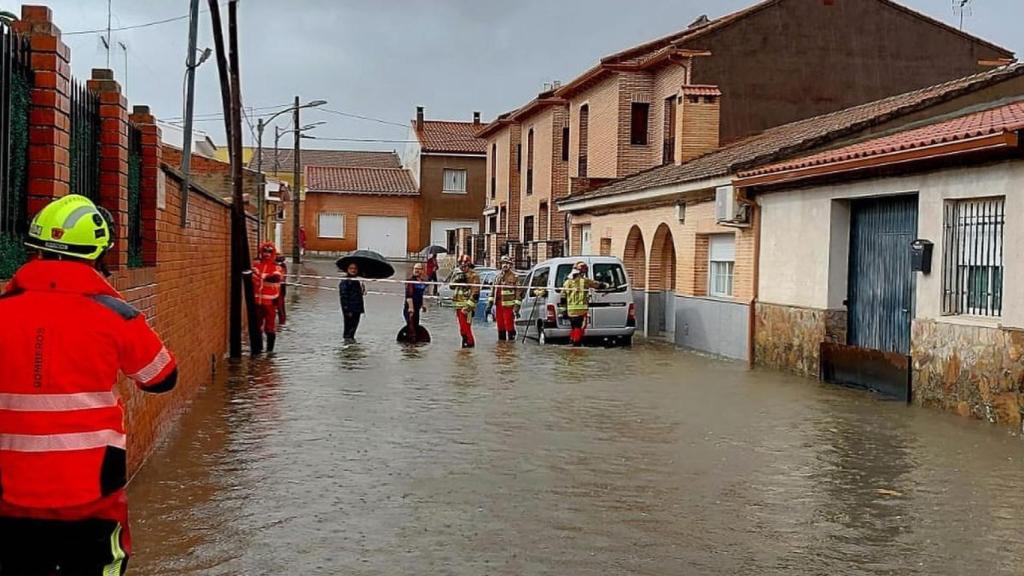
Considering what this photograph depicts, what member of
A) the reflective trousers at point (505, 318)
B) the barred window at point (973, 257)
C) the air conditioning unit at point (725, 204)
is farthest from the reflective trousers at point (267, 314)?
the barred window at point (973, 257)

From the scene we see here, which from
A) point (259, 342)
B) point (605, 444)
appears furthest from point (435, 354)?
point (605, 444)

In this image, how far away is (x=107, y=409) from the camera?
3.99 m

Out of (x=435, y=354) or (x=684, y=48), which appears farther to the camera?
(x=684, y=48)

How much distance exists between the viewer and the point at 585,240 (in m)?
30.5

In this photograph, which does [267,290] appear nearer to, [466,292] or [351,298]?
[351,298]

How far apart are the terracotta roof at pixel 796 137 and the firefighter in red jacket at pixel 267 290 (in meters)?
7.23

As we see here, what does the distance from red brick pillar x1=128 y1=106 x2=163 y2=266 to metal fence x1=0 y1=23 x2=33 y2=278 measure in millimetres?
3462

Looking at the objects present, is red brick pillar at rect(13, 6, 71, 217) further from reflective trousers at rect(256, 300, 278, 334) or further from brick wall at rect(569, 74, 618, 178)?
brick wall at rect(569, 74, 618, 178)

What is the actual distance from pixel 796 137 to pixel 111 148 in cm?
1409

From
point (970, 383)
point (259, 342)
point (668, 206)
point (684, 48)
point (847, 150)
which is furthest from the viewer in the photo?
point (684, 48)

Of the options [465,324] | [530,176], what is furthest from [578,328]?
[530,176]

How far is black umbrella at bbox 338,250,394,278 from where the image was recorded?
21719 millimetres

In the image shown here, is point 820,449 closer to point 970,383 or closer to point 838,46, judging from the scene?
point 970,383

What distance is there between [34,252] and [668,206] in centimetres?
1959
